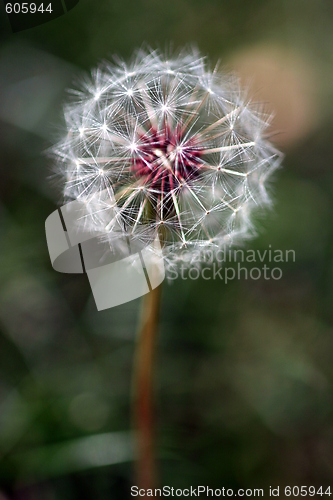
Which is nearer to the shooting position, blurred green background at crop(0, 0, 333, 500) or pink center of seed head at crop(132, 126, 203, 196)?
pink center of seed head at crop(132, 126, 203, 196)

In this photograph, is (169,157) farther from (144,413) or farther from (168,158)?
(144,413)

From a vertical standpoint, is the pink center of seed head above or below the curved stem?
above

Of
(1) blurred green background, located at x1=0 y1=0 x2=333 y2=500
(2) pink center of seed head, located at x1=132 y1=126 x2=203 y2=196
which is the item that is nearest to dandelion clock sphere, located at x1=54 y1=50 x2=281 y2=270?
(2) pink center of seed head, located at x1=132 y1=126 x2=203 y2=196

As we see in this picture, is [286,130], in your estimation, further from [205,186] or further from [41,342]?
[41,342]

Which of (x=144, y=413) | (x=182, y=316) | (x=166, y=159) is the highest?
(x=166, y=159)

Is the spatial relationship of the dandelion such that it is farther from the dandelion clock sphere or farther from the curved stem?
the curved stem

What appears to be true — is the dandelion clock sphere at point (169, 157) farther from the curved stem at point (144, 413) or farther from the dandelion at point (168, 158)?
the curved stem at point (144, 413)

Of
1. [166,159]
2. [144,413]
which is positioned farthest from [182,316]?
[166,159]

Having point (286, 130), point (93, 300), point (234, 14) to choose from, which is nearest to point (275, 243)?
point (286, 130)
